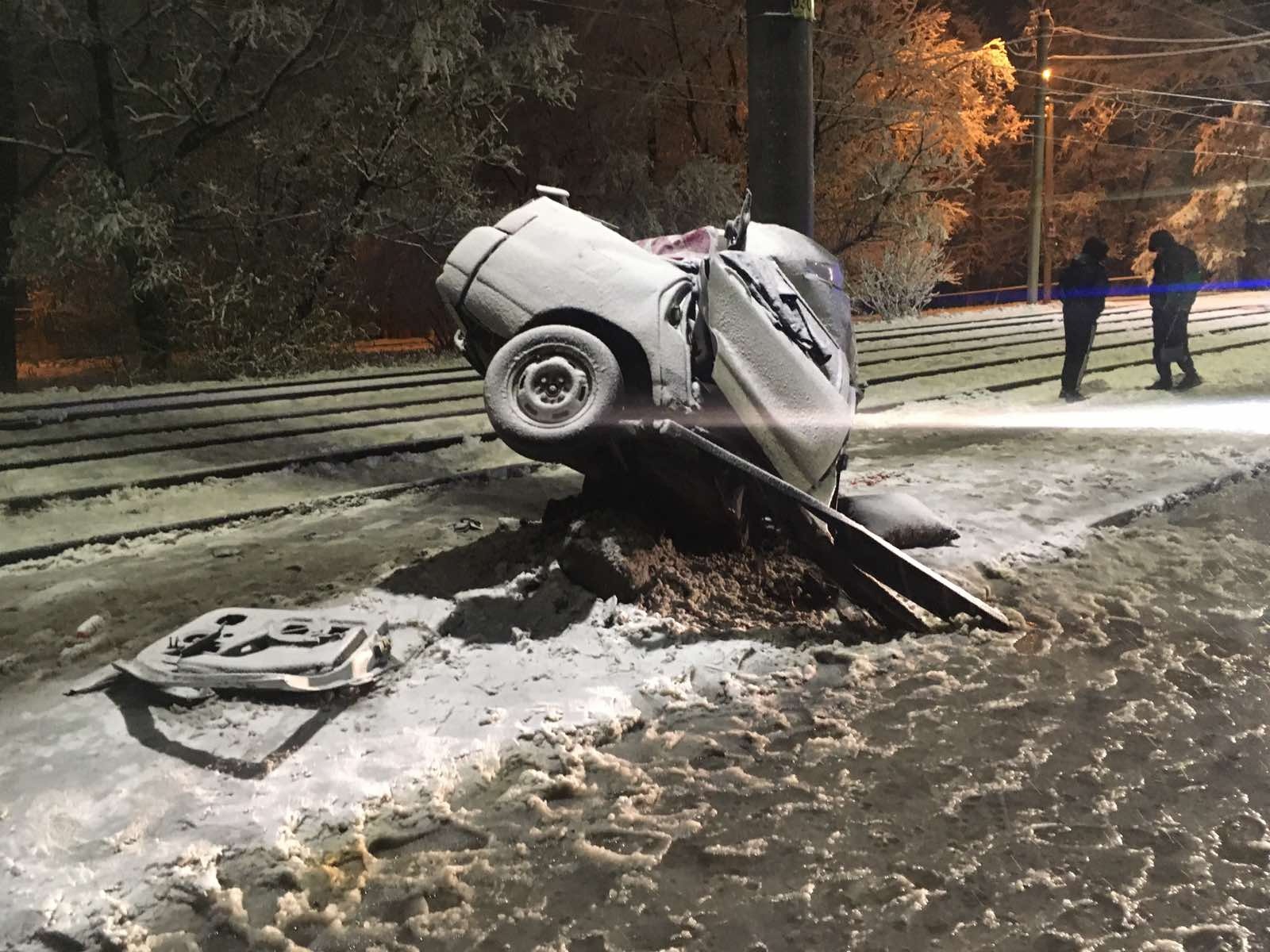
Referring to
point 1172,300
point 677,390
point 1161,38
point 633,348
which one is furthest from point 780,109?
point 1161,38

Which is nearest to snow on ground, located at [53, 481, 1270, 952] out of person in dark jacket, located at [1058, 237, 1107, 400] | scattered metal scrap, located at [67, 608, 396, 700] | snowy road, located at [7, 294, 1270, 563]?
scattered metal scrap, located at [67, 608, 396, 700]

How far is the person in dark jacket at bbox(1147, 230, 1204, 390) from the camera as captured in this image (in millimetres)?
11719

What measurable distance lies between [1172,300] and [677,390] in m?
9.88

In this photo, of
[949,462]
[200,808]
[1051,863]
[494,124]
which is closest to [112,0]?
[494,124]

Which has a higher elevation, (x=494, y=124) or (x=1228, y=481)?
(x=494, y=124)

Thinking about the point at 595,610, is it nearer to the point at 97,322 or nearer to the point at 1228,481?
the point at 1228,481

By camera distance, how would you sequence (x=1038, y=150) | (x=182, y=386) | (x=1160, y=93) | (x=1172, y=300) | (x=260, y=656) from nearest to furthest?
(x=260, y=656)
(x=1172, y=300)
(x=182, y=386)
(x=1038, y=150)
(x=1160, y=93)

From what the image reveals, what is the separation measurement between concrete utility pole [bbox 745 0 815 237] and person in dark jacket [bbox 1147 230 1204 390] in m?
5.82

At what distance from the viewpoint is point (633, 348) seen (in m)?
4.69

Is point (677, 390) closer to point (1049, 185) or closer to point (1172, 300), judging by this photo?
point (1172, 300)

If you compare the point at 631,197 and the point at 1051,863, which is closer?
the point at 1051,863

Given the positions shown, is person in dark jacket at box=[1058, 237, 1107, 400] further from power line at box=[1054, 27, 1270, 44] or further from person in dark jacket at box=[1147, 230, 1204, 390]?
power line at box=[1054, 27, 1270, 44]

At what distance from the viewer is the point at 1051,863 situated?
271 cm

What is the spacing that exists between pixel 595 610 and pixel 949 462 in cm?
477
